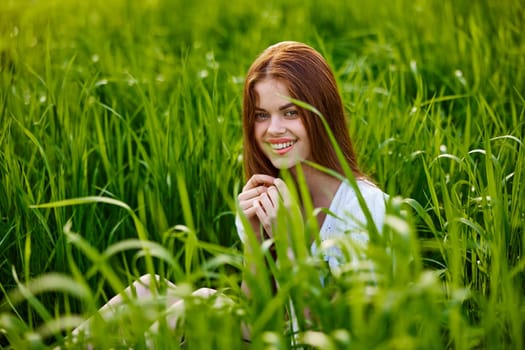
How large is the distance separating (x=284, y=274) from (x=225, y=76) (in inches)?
78.7

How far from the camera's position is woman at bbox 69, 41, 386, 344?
200 cm

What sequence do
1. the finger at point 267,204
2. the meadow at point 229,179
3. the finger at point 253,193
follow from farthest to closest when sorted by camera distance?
the finger at point 253,193, the finger at point 267,204, the meadow at point 229,179

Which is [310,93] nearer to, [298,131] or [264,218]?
[298,131]

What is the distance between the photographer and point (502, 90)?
3070 millimetres

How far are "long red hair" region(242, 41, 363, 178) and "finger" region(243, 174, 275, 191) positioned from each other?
140mm

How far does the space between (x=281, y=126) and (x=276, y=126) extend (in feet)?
0.05

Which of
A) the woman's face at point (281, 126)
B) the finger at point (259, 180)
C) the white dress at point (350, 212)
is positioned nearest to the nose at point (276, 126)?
the woman's face at point (281, 126)

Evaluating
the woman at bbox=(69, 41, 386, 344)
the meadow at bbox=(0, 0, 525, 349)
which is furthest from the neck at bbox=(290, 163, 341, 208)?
the meadow at bbox=(0, 0, 525, 349)

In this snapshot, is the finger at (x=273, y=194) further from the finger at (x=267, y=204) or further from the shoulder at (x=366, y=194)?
the shoulder at (x=366, y=194)

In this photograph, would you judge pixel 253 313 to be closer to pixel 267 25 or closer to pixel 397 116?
pixel 397 116

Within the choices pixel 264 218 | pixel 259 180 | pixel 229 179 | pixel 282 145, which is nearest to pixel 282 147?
pixel 282 145

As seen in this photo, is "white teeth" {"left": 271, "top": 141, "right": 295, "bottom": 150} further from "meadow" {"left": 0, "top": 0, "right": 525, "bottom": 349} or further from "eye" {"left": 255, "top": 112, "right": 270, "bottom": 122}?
"meadow" {"left": 0, "top": 0, "right": 525, "bottom": 349}

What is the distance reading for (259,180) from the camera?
6.78 ft

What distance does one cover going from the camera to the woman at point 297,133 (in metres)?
2.00
